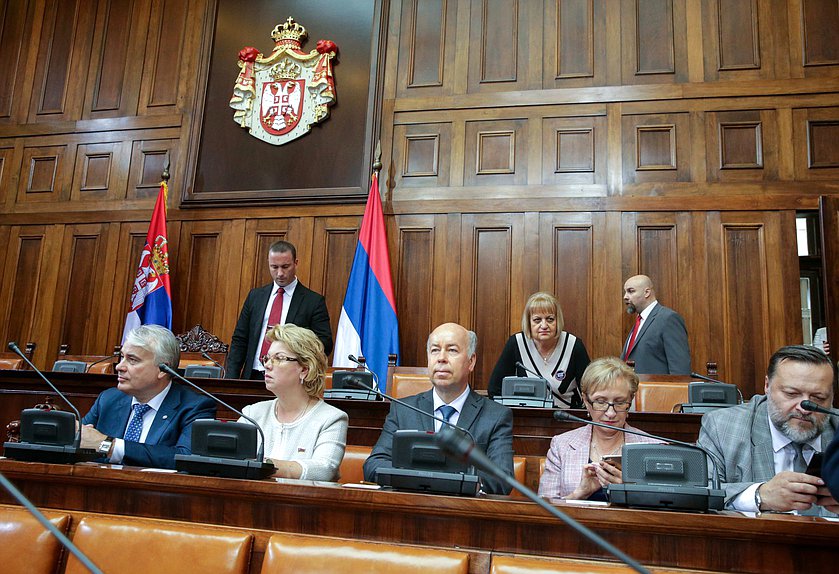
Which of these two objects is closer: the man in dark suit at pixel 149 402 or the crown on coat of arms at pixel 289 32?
the man in dark suit at pixel 149 402

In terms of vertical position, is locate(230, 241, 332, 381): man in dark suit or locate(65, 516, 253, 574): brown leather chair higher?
locate(230, 241, 332, 381): man in dark suit

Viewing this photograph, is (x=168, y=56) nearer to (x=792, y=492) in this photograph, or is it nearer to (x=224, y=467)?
(x=224, y=467)

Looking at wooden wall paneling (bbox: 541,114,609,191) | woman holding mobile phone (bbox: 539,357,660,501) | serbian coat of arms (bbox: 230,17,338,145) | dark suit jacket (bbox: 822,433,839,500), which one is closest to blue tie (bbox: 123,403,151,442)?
woman holding mobile phone (bbox: 539,357,660,501)

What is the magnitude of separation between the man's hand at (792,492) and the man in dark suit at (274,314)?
129 inches

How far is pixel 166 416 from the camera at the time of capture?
8.86 ft

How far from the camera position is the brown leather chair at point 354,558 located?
1.48 metres

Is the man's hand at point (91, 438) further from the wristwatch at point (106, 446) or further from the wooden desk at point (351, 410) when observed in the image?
the wooden desk at point (351, 410)

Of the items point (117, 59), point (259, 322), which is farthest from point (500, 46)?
point (117, 59)

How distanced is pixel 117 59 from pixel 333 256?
2.96 m

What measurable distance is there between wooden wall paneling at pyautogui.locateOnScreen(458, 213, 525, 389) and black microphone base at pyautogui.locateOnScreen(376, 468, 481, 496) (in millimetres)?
3761

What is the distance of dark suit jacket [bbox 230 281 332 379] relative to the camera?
486cm

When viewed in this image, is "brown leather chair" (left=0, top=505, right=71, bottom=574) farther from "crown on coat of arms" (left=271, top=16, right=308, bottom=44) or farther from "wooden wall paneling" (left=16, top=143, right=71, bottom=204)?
"wooden wall paneling" (left=16, top=143, right=71, bottom=204)

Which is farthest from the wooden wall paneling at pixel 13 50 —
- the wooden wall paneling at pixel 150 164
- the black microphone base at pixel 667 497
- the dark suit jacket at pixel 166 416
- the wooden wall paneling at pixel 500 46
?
the black microphone base at pixel 667 497

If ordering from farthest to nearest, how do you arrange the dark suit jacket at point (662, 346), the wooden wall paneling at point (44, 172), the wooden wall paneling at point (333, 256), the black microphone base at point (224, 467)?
1. the wooden wall paneling at point (44, 172)
2. the wooden wall paneling at point (333, 256)
3. the dark suit jacket at point (662, 346)
4. the black microphone base at point (224, 467)
